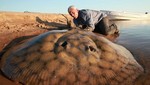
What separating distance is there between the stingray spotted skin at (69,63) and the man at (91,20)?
124 inches

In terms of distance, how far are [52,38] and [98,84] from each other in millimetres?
1024

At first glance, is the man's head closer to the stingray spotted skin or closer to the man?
the man

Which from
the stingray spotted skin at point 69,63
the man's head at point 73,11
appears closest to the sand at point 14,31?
the stingray spotted skin at point 69,63

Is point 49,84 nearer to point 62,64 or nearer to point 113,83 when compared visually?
point 62,64

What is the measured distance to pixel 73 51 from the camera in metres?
3.34

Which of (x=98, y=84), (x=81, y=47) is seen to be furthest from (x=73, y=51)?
(x=98, y=84)

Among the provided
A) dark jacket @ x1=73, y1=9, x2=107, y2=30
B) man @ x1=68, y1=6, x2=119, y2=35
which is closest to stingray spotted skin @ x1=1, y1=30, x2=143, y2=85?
man @ x1=68, y1=6, x2=119, y2=35

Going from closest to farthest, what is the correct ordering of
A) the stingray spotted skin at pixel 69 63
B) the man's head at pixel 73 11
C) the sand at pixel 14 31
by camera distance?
the stingray spotted skin at pixel 69 63
the sand at pixel 14 31
the man's head at pixel 73 11

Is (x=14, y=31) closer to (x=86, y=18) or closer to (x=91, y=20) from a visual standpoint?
(x=86, y=18)

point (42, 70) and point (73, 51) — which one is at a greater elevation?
point (73, 51)

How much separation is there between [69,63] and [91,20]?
13.2 ft

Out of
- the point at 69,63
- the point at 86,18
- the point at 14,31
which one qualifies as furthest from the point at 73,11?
the point at 69,63

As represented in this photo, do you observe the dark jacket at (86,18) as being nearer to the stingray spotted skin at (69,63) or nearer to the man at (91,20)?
the man at (91,20)

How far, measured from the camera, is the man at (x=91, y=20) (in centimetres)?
706
